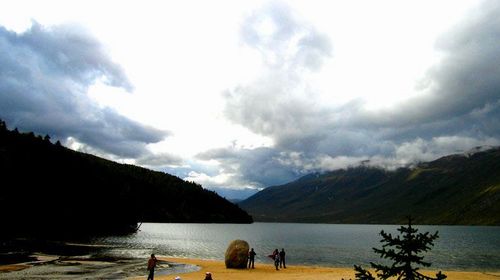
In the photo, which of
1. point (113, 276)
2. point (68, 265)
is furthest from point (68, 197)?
point (113, 276)

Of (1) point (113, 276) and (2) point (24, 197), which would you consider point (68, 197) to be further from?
(1) point (113, 276)

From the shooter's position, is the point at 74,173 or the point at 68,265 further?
the point at 74,173

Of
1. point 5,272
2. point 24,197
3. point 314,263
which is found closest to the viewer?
point 5,272

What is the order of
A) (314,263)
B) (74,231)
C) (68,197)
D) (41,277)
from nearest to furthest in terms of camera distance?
1. (41,277)
2. (314,263)
3. (74,231)
4. (68,197)

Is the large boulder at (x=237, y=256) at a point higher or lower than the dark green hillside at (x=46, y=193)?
lower

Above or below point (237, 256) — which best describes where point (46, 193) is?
above

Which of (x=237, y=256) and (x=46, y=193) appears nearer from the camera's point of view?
(x=237, y=256)

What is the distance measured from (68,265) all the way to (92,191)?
13923 centimetres

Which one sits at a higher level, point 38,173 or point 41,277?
point 38,173

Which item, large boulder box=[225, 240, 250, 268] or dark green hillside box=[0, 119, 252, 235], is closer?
large boulder box=[225, 240, 250, 268]

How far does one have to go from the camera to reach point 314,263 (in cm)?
8181

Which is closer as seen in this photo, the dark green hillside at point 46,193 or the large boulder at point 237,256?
the large boulder at point 237,256

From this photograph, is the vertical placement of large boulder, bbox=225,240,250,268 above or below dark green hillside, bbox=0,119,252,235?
below

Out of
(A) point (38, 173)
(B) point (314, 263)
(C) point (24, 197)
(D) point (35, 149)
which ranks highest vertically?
(D) point (35, 149)
